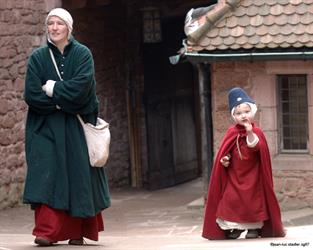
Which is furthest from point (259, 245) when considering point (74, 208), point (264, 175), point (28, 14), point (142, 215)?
point (28, 14)

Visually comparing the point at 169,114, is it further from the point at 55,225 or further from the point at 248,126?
the point at 55,225

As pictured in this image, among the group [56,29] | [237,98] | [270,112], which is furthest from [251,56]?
[56,29]

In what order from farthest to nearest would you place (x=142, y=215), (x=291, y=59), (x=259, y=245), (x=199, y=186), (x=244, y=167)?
(x=199, y=186) < (x=142, y=215) < (x=291, y=59) < (x=244, y=167) < (x=259, y=245)

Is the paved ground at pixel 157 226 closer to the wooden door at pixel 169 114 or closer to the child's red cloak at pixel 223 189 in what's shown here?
the child's red cloak at pixel 223 189

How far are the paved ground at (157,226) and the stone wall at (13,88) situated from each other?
389 millimetres

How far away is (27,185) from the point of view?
748 cm

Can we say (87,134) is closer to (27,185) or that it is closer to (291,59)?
(27,185)

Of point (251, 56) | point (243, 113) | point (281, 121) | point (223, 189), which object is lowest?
point (223, 189)

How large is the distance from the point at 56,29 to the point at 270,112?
18.1 ft

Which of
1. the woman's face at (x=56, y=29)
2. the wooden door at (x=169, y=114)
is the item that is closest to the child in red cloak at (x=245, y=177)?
the woman's face at (x=56, y=29)

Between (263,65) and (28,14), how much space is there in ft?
11.1

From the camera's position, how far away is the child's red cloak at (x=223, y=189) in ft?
25.8

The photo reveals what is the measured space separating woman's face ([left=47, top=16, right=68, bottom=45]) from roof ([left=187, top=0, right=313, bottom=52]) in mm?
5012

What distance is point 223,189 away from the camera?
8.03 m
